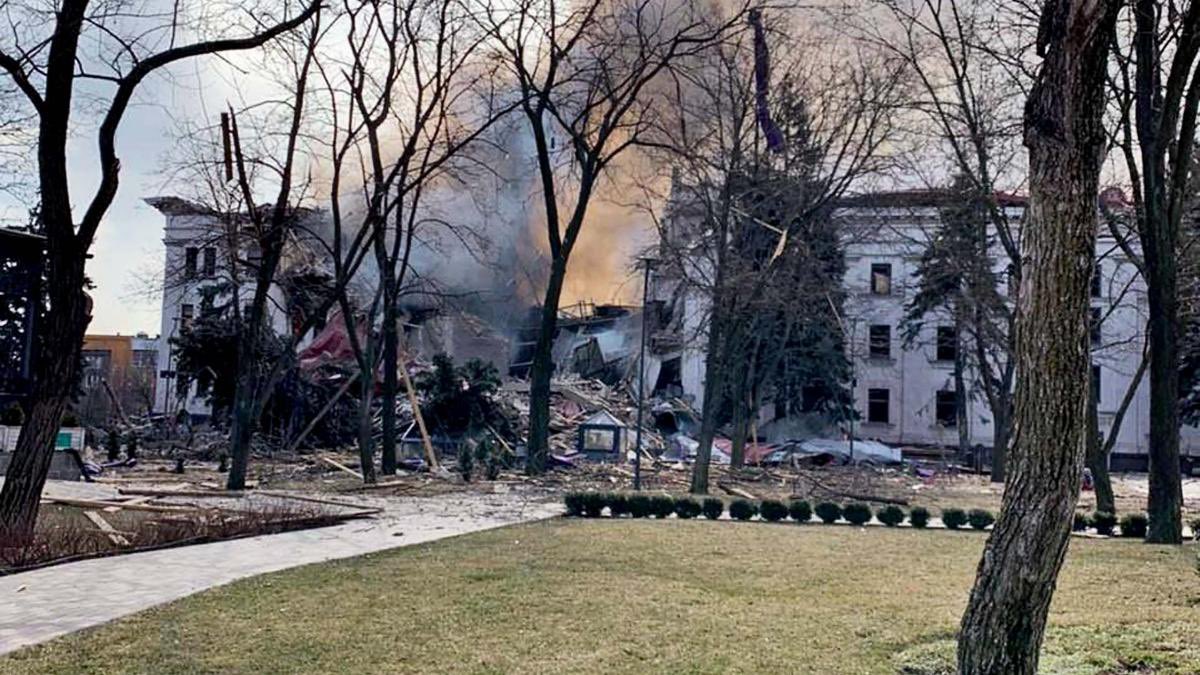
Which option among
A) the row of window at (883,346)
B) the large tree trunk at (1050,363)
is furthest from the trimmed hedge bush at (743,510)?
the row of window at (883,346)

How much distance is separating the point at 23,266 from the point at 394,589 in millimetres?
6937

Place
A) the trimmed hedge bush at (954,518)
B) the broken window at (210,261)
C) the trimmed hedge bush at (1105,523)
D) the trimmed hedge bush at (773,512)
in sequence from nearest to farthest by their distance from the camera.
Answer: the trimmed hedge bush at (1105,523) < the trimmed hedge bush at (954,518) < the trimmed hedge bush at (773,512) < the broken window at (210,261)

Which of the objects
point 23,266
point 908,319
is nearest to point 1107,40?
point 23,266

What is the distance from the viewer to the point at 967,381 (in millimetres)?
42156

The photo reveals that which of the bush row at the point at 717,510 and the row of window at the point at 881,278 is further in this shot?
the row of window at the point at 881,278

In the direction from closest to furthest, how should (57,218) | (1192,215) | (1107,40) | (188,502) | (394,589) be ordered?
(1107,40) < (394,589) < (57,218) < (188,502) < (1192,215)

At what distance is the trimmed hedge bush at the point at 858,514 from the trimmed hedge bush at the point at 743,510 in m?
1.43

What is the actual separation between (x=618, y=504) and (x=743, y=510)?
2.00m

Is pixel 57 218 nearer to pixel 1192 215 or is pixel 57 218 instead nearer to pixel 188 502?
pixel 188 502

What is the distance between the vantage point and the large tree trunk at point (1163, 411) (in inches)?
504

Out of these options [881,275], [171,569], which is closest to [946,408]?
[881,275]

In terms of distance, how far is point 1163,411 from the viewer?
1286 centimetres

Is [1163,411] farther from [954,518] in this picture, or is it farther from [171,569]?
[171,569]

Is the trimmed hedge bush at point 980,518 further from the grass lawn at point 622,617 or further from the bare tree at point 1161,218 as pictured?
the grass lawn at point 622,617
